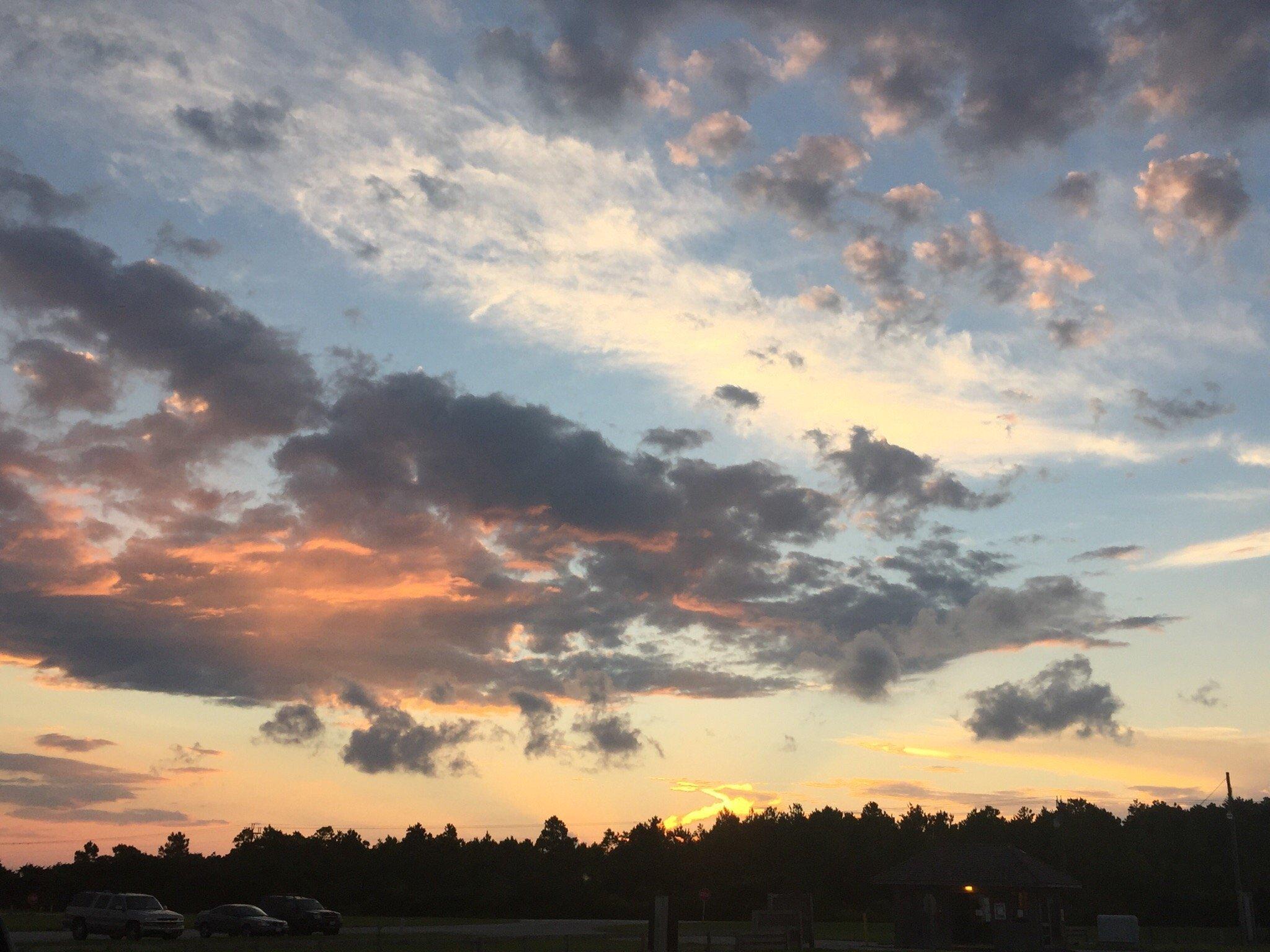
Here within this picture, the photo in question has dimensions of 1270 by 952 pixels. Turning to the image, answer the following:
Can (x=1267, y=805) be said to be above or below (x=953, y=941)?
above

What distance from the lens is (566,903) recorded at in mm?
123938

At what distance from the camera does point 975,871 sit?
200 ft

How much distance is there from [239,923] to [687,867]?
3276 inches

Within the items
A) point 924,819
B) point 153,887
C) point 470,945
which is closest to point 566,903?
point 153,887

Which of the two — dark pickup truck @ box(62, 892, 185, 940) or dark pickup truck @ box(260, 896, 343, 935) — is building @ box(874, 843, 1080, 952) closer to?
dark pickup truck @ box(260, 896, 343, 935)

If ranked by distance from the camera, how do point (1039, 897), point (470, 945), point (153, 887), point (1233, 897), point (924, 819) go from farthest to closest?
point (924, 819)
point (153, 887)
point (1233, 897)
point (1039, 897)
point (470, 945)

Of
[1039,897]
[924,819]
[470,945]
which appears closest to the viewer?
[470,945]

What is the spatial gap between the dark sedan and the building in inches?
1223

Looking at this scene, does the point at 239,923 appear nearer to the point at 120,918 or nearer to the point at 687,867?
the point at 120,918

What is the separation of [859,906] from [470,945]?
3318 inches

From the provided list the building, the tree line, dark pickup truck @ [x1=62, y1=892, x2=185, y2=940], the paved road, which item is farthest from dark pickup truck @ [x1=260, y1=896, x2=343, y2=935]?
the tree line

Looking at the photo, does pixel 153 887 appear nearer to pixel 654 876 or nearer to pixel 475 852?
pixel 475 852

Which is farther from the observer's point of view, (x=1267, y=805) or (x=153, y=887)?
(x=1267, y=805)

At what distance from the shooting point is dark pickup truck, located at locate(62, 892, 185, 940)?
5141 centimetres
